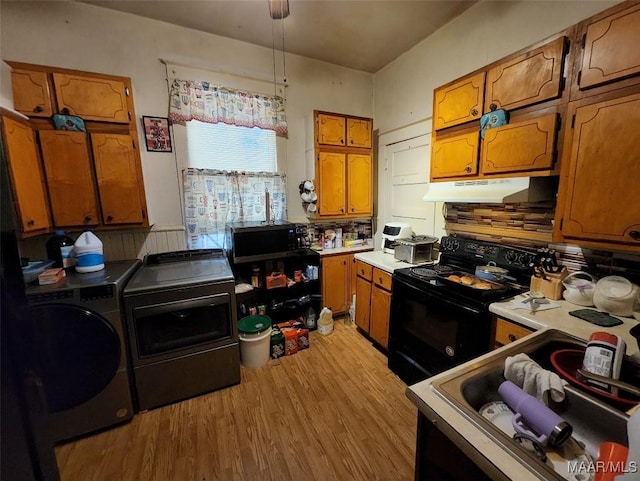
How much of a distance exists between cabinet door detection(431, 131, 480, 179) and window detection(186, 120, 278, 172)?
1.65 metres

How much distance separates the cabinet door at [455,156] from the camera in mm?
1866

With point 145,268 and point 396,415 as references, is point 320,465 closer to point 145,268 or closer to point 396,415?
point 396,415

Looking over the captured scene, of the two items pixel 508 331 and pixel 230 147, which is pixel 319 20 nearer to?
pixel 230 147

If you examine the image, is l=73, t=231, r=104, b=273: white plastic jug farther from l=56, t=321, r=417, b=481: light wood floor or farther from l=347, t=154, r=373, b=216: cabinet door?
l=347, t=154, r=373, b=216: cabinet door

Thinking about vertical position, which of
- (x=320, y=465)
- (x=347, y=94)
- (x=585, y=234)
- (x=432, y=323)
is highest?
(x=347, y=94)

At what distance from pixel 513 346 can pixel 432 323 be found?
0.83 m

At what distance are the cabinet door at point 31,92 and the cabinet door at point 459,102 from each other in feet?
9.25

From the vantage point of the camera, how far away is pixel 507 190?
1641 mm

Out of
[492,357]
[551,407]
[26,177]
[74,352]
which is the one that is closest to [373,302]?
[492,357]

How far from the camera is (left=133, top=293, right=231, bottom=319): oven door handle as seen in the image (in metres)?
1.75

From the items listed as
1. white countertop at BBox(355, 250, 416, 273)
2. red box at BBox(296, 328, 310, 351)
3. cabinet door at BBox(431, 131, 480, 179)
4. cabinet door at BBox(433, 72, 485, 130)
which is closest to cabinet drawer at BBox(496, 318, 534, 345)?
white countertop at BBox(355, 250, 416, 273)

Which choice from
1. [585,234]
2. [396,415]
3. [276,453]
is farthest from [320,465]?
[585,234]

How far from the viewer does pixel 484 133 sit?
1.78 meters

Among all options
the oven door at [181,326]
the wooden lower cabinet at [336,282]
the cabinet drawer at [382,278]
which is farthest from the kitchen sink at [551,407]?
the wooden lower cabinet at [336,282]
